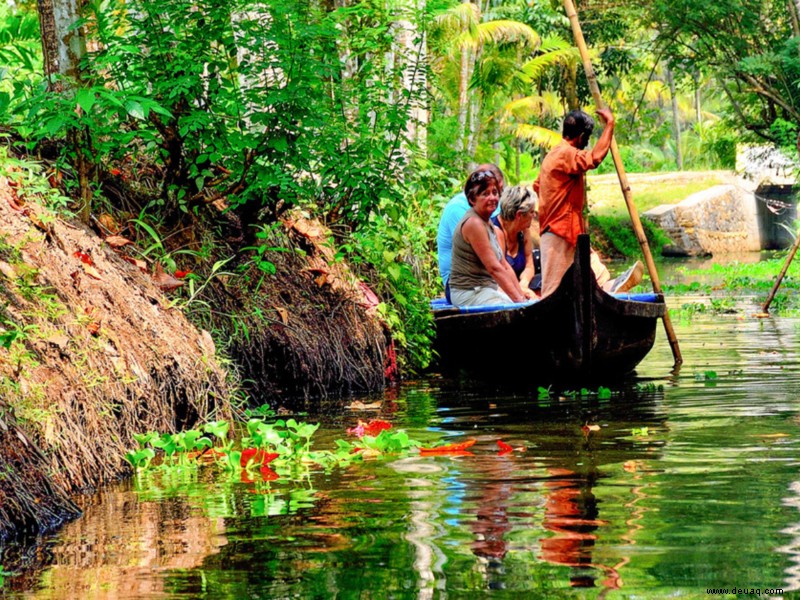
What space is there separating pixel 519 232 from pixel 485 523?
6.86 m

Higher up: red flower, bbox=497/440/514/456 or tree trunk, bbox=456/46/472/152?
tree trunk, bbox=456/46/472/152

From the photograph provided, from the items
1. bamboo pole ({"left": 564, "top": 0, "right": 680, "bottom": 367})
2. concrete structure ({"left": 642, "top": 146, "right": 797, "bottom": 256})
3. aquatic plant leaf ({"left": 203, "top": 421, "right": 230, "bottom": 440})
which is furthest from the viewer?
concrete structure ({"left": 642, "top": 146, "right": 797, "bottom": 256})

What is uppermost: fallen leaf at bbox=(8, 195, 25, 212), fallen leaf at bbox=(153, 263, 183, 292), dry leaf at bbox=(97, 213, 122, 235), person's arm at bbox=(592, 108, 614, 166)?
person's arm at bbox=(592, 108, 614, 166)

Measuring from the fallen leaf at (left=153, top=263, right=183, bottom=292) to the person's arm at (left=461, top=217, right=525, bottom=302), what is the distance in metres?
2.93

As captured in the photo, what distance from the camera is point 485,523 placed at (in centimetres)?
514

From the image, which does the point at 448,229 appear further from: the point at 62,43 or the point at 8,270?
the point at 8,270

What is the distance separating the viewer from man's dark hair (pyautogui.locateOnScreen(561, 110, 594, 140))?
10016mm

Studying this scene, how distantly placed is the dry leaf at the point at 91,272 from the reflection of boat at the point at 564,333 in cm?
349

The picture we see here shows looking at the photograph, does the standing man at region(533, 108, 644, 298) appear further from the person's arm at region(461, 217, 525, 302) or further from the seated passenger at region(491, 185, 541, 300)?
the seated passenger at region(491, 185, 541, 300)

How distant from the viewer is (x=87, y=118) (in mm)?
8320

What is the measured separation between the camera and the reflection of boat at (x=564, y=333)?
972 centimetres

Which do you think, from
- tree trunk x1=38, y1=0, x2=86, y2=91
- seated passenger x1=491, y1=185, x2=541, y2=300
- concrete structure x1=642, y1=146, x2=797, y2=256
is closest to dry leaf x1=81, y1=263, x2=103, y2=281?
tree trunk x1=38, y1=0, x2=86, y2=91

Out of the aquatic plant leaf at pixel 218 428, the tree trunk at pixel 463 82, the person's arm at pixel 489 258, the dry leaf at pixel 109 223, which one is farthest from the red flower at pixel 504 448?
the tree trunk at pixel 463 82

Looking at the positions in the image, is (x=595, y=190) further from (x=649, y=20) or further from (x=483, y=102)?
(x=649, y=20)
